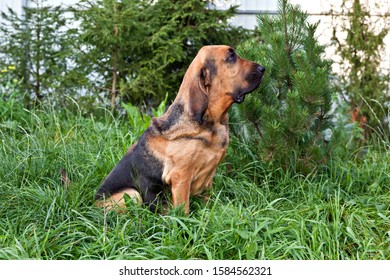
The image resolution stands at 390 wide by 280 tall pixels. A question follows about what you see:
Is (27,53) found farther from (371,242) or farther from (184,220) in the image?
(371,242)

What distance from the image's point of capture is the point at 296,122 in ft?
17.0

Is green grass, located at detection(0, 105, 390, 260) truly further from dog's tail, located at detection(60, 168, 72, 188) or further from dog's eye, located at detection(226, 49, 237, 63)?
dog's eye, located at detection(226, 49, 237, 63)

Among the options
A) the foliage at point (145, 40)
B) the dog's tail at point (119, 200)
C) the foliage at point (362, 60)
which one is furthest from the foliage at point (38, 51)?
the dog's tail at point (119, 200)

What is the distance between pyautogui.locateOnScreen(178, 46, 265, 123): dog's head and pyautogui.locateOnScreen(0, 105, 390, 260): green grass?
0.70 meters

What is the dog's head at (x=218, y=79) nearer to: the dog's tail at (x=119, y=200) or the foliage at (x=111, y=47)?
the dog's tail at (x=119, y=200)

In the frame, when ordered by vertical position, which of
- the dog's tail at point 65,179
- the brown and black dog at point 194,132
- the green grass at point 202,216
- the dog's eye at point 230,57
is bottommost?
the green grass at point 202,216

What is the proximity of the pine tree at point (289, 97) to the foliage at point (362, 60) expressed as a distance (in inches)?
146

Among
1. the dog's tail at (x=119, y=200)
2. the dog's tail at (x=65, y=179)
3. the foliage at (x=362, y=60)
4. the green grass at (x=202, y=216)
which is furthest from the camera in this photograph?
the foliage at (x=362, y=60)

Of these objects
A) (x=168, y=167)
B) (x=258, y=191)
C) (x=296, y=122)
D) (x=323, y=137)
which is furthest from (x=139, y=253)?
(x=323, y=137)

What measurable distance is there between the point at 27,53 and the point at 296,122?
5194mm

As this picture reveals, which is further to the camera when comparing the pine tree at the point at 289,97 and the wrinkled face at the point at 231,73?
the pine tree at the point at 289,97

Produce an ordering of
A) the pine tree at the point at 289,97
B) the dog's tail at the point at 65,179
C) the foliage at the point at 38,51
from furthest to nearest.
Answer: the foliage at the point at 38,51
the pine tree at the point at 289,97
the dog's tail at the point at 65,179

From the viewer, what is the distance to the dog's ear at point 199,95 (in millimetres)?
4164

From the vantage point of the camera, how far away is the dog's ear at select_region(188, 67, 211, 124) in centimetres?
416
